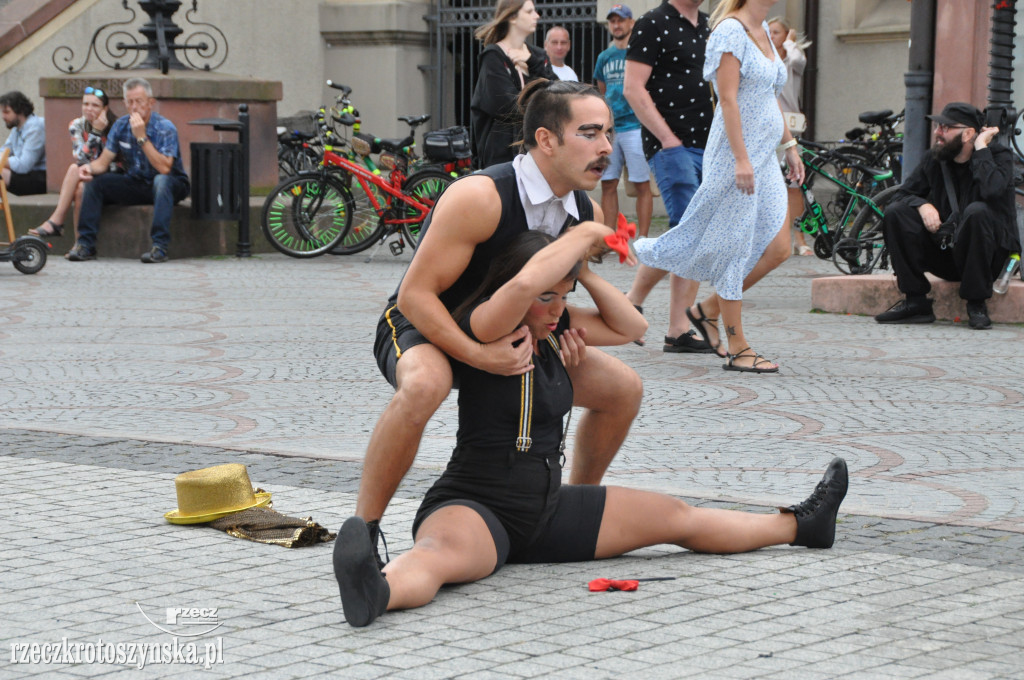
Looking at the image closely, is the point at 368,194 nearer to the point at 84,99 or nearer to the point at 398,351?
the point at 84,99

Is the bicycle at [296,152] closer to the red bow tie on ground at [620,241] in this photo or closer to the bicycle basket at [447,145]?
the bicycle basket at [447,145]

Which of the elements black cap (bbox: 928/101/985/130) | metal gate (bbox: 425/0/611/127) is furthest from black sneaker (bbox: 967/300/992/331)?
metal gate (bbox: 425/0/611/127)

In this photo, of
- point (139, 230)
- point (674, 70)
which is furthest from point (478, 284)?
point (139, 230)

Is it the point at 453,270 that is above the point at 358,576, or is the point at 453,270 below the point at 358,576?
above

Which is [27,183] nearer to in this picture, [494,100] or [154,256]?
[154,256]

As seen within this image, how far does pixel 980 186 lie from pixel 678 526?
570cm

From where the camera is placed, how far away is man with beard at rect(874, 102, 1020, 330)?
932 cm

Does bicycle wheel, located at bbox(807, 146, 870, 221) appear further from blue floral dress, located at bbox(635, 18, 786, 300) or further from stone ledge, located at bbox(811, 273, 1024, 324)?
blue floral dress, located at bbox(635, 18, 786, 300)

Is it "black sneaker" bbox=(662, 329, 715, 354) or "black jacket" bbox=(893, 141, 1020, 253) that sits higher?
"black jacket" bbox=(893, 141, 1020, 253)

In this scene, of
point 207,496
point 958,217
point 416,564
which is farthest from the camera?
point 958,217

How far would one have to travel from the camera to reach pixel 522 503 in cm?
411

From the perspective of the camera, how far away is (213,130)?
1505 cm

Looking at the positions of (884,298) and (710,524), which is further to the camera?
(884,298)

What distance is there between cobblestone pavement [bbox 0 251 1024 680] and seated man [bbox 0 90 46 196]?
5763 millimetres
